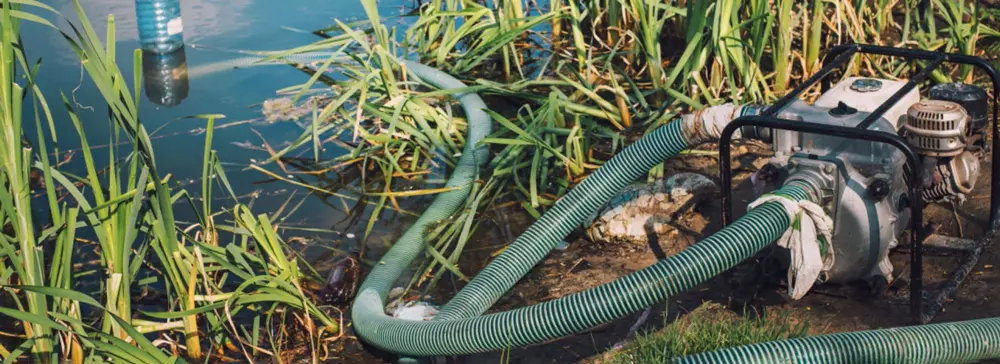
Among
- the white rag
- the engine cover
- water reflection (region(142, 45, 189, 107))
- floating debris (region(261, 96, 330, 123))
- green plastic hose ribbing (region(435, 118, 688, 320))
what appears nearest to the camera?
the white rag

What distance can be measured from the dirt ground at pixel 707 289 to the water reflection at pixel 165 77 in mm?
2478

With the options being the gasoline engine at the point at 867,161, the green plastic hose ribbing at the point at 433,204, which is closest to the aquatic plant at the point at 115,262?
the green plastic hose ribbing at the point at 433,204

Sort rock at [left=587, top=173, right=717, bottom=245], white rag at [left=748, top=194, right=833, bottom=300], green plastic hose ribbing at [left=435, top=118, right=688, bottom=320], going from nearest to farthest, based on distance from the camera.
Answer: white rag at [left=748, top=194, right=833, bottom=300] < green plastic hose ribbing at [left=435, top=118, right=688, bottom=320] < rock at [left=587, top=173, right=717, bottom=245]

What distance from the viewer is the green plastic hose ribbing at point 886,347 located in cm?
244

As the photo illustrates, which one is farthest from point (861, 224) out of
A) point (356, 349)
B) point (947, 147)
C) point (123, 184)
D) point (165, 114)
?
point (165, 114)

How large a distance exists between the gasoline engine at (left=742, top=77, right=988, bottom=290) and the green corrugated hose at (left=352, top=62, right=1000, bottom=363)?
0.19 metres

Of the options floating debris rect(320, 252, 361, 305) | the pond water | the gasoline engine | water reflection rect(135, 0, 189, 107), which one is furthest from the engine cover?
water reflection rect(135, 0, 189, 107)

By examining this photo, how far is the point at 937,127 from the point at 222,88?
3.87 metres

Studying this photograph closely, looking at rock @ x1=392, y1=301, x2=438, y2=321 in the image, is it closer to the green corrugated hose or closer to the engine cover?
the green corrugated hose

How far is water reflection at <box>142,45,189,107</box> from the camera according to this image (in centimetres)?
559

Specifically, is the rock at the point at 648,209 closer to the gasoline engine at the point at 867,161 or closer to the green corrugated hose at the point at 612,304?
the green corrugated hose at the point at 612,304

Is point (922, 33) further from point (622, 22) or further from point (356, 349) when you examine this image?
point (356, 349)

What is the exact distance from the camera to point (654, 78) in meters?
4.61

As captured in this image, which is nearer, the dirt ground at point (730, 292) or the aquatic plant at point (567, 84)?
the dirt ground at point (730, 292)
